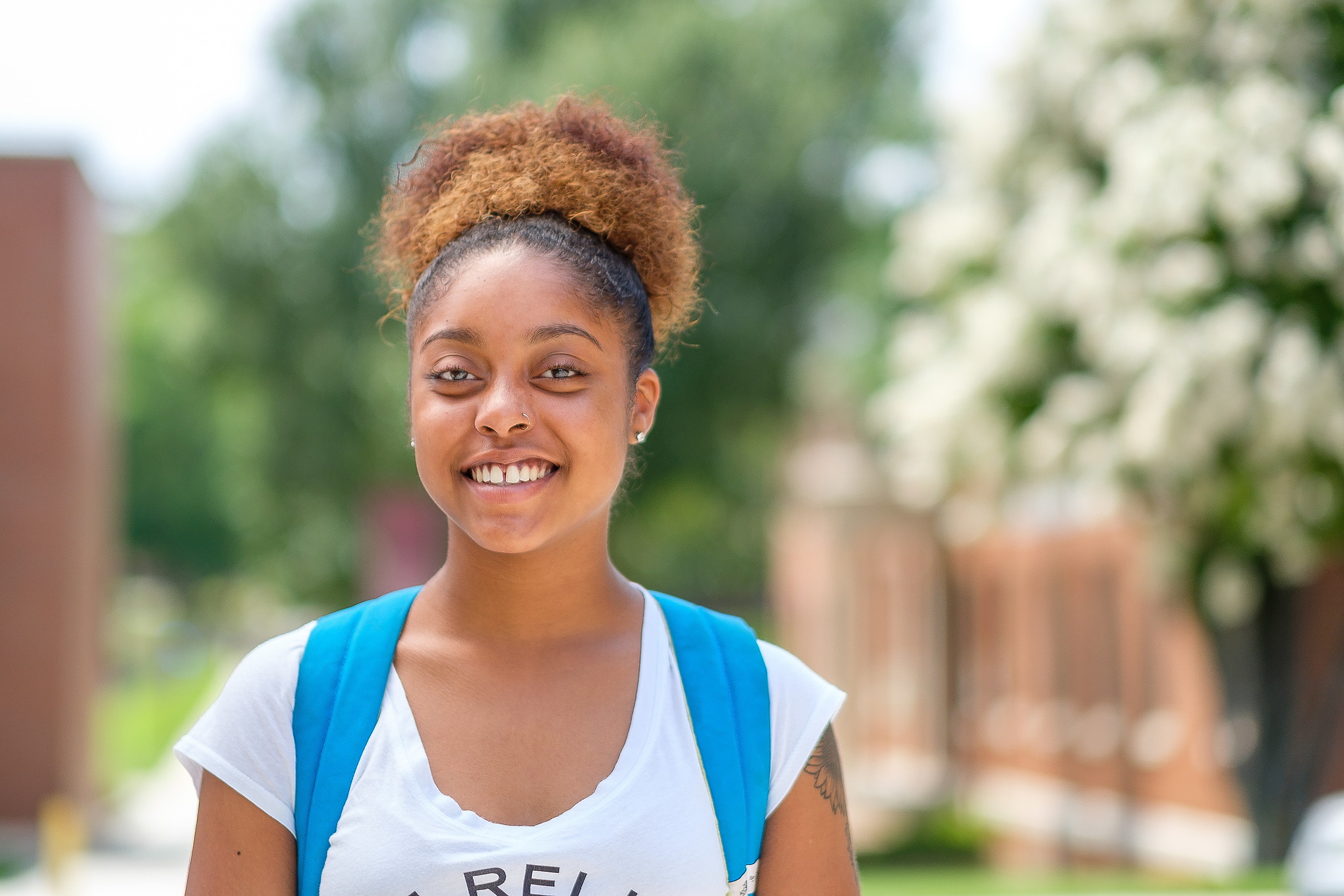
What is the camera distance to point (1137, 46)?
1040 centimetres

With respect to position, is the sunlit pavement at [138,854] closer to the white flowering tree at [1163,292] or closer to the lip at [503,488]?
the lip at [503,488]

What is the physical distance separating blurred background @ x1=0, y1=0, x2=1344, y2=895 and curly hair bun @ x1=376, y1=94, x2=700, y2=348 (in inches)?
19.4

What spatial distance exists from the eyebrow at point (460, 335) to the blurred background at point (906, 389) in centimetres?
63

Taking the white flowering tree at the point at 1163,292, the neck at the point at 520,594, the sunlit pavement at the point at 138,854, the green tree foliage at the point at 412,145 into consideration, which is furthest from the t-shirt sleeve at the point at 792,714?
the green tree foliage at the point at 412,145

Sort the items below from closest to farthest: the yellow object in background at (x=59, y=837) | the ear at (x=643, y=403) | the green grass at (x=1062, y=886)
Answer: the ear at (x=643, y=403) < the yellow object in background at (x=59, y=837) < the green grass at (x=1062, y=886)

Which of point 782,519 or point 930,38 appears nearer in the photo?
point 930,38

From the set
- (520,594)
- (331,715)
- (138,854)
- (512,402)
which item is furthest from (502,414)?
(138,854)

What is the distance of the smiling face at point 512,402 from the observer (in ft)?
6.07

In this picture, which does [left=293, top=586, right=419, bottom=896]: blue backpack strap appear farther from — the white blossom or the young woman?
the white blossom

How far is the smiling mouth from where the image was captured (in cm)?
185

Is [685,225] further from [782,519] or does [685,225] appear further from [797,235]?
[782,519]

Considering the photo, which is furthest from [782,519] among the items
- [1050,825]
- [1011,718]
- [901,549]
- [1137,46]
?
[1137,46]

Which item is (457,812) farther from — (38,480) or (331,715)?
(38,480)

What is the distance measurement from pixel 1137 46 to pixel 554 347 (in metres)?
9.54
